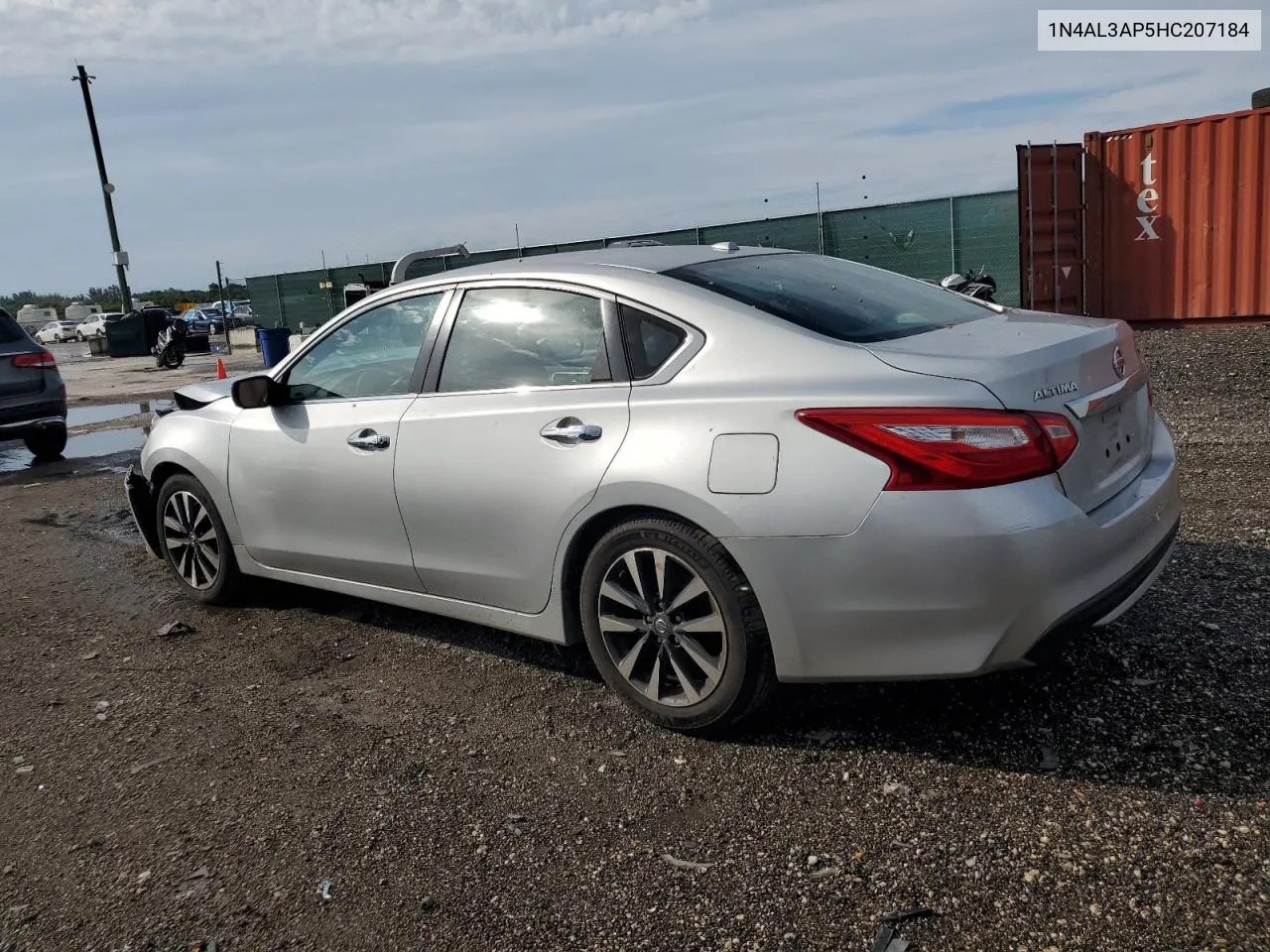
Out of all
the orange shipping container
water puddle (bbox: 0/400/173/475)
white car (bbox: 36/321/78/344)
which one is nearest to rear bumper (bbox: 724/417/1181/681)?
water puddle (bbox: 0/400/173/475)

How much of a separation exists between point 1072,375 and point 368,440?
2.55 m

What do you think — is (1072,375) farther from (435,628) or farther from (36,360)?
(36,360)

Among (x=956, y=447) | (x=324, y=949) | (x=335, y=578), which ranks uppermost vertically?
(x=956, y=447)

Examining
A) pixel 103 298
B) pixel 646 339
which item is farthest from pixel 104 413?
pixel 103 298

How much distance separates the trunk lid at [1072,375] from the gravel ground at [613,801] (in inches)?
31.2

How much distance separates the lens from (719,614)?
125 inches

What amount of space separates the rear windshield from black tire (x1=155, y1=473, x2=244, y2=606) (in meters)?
2.64

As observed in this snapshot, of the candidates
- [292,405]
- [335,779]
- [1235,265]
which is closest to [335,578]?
[292,405]

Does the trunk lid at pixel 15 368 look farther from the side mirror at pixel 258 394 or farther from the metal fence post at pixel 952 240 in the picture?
the metal fence post at pixel 952 240

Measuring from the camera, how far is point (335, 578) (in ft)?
14.7

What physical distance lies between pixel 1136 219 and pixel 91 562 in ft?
39.9

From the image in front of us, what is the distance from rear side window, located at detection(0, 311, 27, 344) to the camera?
34.4ft

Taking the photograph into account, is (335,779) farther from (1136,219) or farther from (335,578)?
(1136,219)

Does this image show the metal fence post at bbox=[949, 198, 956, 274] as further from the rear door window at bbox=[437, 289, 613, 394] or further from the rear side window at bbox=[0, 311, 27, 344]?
the rear door window at bbox=[437, 289, 613, 394]
